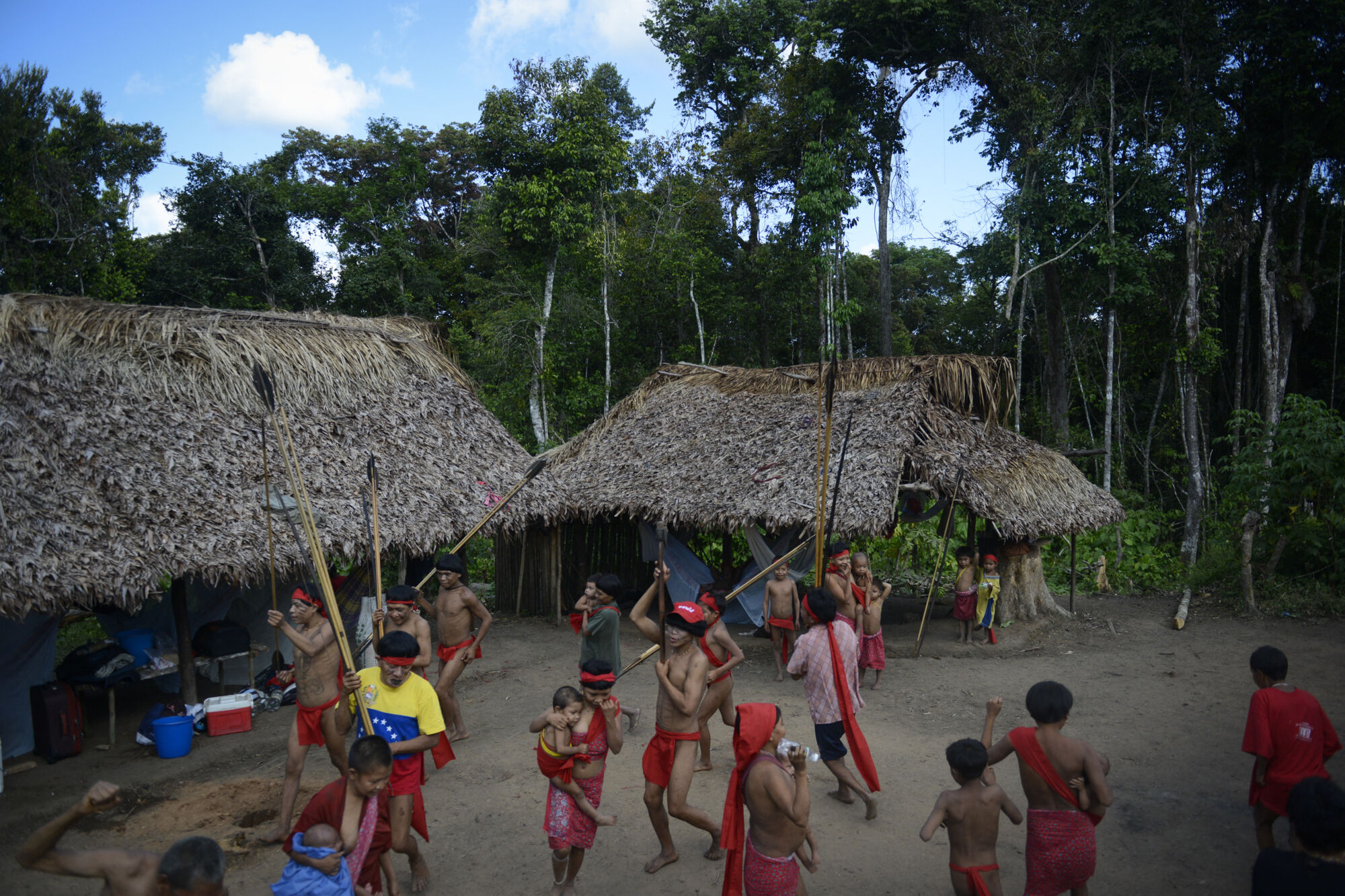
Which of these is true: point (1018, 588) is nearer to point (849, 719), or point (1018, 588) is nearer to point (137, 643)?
point (849, 719)

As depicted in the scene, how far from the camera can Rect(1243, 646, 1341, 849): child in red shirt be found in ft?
13.2

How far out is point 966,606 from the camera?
10516mm

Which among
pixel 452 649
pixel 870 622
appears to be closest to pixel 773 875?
pixel 452 649

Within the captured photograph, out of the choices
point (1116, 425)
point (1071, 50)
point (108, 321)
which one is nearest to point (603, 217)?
point (1071, 50)

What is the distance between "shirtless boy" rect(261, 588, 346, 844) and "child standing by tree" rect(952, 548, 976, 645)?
782 cm

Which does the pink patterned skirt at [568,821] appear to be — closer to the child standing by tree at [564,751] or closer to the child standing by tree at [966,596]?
the child standing by tree at [564,751]

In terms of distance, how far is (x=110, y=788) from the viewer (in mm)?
2785

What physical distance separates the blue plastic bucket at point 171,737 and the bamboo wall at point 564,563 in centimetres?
615

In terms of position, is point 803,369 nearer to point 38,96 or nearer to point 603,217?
point 603,217

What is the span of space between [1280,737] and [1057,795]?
4.58 ft

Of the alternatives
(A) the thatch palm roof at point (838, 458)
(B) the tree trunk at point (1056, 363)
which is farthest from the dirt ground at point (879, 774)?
(B) the tree trunk at point (1056, 363)

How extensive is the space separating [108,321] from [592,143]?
12051 millimetres

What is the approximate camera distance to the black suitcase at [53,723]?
710 cm

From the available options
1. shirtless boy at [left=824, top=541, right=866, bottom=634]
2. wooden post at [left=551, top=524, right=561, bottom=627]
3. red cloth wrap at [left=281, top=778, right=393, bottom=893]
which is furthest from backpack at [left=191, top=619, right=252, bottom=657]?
shirtless boy at [left=824, top=541, right=866, bottom=634]
